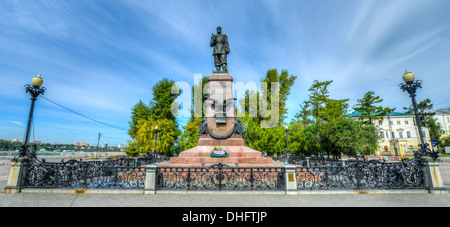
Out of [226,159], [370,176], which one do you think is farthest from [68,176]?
[370,176]

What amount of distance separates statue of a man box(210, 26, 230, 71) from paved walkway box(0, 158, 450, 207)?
10.5 m

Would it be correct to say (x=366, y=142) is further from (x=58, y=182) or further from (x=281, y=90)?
(x=58, y=182)

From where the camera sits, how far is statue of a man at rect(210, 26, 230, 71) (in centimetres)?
1484

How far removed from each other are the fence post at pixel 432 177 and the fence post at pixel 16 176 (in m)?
15.3

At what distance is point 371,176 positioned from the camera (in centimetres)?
778

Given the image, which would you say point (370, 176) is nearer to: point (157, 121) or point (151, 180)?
point (151, 180)

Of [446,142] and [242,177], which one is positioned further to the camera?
[446,142]

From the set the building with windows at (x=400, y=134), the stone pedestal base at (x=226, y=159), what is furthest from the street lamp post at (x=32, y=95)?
the building with windows at (x=400, y=134)

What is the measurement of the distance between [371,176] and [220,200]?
6226mm

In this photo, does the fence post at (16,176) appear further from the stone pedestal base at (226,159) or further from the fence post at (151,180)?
the stone pedestal base at (226,159)

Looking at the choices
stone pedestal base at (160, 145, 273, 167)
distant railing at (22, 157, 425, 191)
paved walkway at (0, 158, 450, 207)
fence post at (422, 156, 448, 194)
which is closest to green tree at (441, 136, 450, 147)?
fence post at (422, 156, 448, 194)

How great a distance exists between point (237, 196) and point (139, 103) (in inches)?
1378

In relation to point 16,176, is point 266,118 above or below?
above
